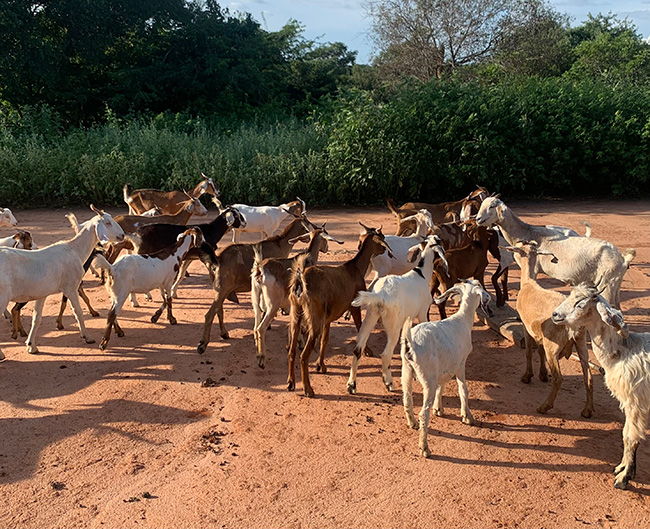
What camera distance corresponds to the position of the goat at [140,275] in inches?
306

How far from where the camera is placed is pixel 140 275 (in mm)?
7977

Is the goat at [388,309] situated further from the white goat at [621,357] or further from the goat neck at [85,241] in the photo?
the goat neck at [85,241]

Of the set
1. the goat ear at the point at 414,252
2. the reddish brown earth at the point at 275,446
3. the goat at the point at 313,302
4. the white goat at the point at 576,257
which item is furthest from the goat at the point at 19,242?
the white goat at the point at 576,257

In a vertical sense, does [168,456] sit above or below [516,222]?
below

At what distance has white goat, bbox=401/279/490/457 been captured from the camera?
17.5 ft

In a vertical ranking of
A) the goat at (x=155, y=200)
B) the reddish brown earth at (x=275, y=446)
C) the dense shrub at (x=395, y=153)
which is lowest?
the reddish brown earth at (x=275, y=446)

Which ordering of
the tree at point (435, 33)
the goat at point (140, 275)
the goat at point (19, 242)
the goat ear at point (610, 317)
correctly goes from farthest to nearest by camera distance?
the tree at point (435, 33) → the goat at point (19, 242) → the goat at point (140, 275) → the goat ear at point (610, 317)

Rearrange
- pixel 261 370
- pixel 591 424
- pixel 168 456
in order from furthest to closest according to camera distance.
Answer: pixel 261 370
pixel 591 424
pixel 168 456

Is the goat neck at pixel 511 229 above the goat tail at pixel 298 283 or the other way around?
above

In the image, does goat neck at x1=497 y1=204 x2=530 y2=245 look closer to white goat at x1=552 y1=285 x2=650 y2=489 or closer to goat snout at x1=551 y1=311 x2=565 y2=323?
white goat at x1=552 y1=285 x2=650 y2=489

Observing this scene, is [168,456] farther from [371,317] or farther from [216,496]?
[371,317]

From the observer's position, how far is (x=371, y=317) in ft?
21.3

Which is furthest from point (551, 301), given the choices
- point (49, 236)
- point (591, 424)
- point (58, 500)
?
point (49, 236)

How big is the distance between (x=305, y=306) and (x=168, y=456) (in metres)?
2.07
